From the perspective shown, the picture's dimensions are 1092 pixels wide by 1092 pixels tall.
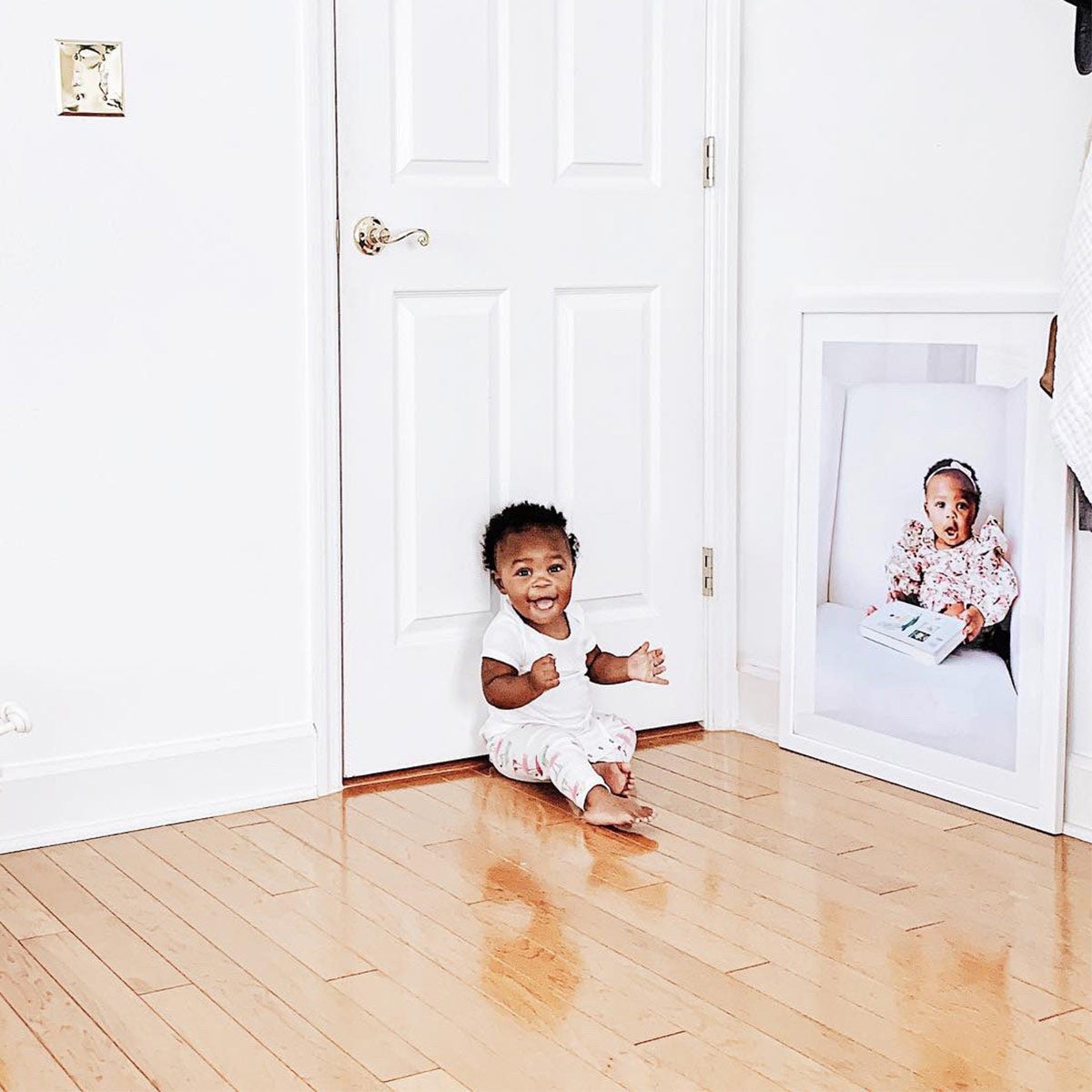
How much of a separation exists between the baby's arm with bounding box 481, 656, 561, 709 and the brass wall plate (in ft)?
3.51

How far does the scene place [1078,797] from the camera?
2.48 metres

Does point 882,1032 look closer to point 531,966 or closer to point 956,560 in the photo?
point 531,966

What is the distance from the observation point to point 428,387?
2.80 m

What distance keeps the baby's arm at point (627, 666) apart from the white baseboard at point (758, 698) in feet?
0.94

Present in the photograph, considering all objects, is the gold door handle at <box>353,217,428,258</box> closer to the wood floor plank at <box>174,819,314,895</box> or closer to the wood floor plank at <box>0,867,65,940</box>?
the wood floor plank at <box>174,819,314,895</box>

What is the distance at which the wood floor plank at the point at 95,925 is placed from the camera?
198cm

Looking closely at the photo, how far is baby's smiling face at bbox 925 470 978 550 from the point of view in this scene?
8.63 feet

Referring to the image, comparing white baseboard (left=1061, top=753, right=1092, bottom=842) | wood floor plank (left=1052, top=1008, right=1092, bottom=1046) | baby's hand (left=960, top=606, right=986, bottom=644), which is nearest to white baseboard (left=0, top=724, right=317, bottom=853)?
baby's hand (left=960, top=606, right=986, bottom=644)

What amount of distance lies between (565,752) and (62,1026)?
1.05m

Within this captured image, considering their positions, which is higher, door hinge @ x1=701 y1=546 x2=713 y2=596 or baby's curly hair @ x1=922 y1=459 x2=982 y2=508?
baby's curly hair @ x1=922 y1=459 x2=982 y2=508

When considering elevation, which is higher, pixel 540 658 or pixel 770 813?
pixel 540 658

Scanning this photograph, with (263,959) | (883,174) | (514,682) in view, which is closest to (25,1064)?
(263,959)

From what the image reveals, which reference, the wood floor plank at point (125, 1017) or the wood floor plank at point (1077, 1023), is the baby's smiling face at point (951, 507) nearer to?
the wood floor plank at point (1077, 1023)

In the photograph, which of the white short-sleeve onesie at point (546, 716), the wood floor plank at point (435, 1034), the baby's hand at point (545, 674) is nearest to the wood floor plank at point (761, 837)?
the white short-sleeve onesie at point (546, 716)
